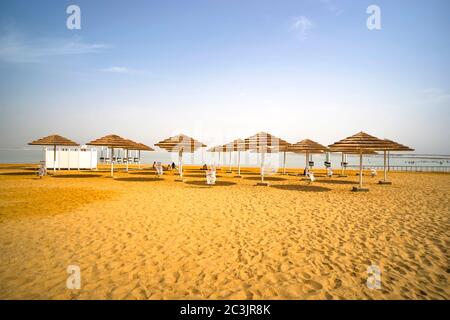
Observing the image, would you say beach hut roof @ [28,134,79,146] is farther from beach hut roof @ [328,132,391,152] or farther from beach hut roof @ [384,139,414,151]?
beach hut roof @ [384,139,414,151]

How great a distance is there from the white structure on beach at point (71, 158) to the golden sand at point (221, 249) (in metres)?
12.8

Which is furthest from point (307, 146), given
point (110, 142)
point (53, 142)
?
point (53, 142)

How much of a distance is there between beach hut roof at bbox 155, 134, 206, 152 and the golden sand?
23.4 feet

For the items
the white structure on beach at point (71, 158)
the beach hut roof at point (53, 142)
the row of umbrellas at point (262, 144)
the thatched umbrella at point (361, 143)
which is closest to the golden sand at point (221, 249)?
the thatched umbrella at point (361, 143)

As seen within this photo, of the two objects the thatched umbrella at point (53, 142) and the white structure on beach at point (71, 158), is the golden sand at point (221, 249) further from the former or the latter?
the white structure on beach at point (71, 158)

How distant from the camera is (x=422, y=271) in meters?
3.58

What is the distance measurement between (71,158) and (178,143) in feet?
34.2

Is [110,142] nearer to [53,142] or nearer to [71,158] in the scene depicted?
[53,142]

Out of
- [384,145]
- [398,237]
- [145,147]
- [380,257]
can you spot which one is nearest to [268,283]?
[380,257]

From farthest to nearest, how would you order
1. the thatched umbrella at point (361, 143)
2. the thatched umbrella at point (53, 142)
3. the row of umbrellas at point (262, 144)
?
the thatched umbrella at point (53, 142) < the row of umbrellas at point (262, 144) < the thatched umbrella at point (361, 143)

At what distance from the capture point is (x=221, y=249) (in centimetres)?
435

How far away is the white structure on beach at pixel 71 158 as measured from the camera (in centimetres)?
1871

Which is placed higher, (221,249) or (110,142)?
(110,142)
